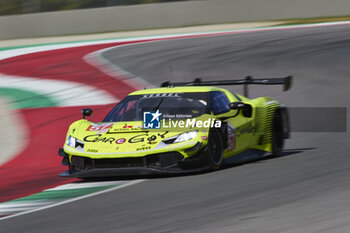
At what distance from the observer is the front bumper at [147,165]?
25.1ft

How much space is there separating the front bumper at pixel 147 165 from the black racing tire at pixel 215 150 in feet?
0.40

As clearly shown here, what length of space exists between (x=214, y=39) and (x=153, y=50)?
6.74 ft

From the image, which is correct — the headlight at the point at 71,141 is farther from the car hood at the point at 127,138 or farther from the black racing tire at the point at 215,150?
the black racing tire at the point at 215,150

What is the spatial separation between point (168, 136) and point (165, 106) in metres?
0.76

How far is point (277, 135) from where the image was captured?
9797 mm

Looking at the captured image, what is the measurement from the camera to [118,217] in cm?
584

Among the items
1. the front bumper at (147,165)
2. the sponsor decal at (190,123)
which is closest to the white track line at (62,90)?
the sponsor decal at (190,123)

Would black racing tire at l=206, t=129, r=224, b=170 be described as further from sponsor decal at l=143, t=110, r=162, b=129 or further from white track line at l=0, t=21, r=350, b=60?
white track line at l=0, t=21, r=350, b=60

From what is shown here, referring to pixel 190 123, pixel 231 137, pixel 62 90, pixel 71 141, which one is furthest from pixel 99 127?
pixel 62 90

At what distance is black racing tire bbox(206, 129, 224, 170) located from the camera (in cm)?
789

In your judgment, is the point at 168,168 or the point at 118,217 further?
the point at 168,168

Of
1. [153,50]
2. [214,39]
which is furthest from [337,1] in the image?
[153,50]

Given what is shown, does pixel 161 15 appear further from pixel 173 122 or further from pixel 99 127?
pixel 173 122

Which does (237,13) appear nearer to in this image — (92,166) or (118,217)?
(92,166)
